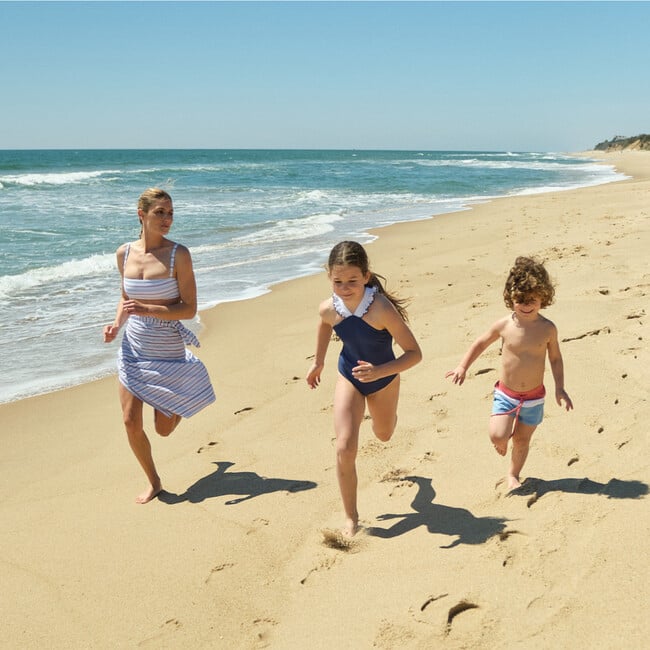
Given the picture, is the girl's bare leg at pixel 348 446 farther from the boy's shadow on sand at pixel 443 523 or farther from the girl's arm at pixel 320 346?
the girl's arm at pixel 320 346

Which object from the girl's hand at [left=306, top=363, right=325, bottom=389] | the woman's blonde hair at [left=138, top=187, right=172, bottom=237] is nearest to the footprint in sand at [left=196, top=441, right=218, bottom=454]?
the girl's hand at [left=306, top=363, right=325, bottom=389]

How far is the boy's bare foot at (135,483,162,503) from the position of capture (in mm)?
3889

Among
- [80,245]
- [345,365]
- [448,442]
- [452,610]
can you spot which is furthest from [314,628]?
[80,245]

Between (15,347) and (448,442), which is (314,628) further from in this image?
(15,347)

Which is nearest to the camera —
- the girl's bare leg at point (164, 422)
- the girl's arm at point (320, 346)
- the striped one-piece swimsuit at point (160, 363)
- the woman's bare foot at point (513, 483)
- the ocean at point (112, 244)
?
the woman's bare foot at point (513, 483)

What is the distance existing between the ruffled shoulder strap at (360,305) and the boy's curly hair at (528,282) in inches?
26.9

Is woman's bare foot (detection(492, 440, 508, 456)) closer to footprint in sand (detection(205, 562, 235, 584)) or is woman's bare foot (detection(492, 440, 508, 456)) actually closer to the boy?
the boy

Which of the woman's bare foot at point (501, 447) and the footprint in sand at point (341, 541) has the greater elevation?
the woman's bare foot at point (501, 447)

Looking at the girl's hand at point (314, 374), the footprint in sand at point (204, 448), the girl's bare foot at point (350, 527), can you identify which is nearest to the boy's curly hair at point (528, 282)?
the girl's hand at point (314, 374)

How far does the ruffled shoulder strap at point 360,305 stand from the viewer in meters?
3.47

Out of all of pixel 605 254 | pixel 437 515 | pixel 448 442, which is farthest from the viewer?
pixel 605 254

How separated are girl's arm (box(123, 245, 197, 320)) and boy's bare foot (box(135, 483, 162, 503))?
3.10ft

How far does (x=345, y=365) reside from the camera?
3582 millimetres

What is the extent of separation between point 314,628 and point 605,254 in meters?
6.99
